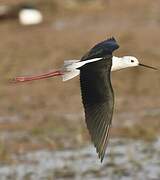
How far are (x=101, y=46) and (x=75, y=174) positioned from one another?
287 cm

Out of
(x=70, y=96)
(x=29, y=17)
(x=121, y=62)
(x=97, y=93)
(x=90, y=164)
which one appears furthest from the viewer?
(x=29, y=17)

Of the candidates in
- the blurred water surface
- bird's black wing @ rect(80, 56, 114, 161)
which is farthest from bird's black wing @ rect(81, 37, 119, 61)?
the blurred water surface

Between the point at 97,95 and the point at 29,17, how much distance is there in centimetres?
1307

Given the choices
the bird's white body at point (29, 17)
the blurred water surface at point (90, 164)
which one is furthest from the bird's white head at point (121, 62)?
the bird's white body at point (29, 17)

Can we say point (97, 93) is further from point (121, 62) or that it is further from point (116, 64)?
point (121, 62)

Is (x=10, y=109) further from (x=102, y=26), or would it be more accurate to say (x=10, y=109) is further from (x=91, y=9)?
(x=91, y=9)

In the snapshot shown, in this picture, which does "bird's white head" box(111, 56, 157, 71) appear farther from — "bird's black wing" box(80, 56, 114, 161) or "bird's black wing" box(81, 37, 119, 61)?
"bird's black wing" box(80, 56, 114, 161)

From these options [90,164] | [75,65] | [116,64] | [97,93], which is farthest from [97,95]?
[90,164]

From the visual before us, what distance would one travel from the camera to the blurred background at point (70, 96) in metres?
10.8

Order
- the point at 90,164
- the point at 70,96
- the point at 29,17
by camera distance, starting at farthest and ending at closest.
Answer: the point at 29,17 < the point at 70,96 < the point at 90,164

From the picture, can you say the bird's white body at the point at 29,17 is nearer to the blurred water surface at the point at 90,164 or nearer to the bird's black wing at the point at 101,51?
the blurred water surface at the point at 90,164

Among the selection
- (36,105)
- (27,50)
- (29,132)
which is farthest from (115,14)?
(29,132)

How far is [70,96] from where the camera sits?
48.5 feet

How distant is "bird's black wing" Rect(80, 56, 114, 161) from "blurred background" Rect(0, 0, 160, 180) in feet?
10.5
